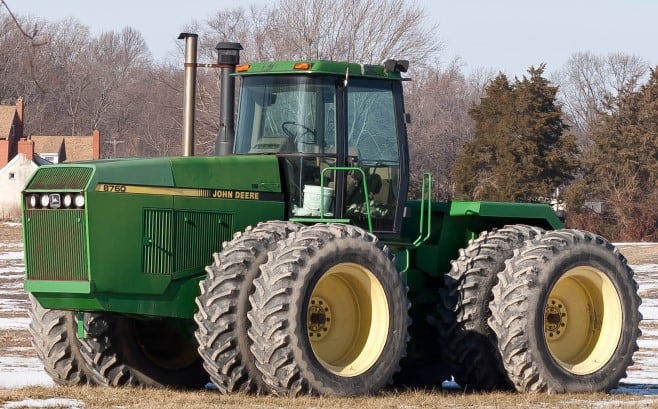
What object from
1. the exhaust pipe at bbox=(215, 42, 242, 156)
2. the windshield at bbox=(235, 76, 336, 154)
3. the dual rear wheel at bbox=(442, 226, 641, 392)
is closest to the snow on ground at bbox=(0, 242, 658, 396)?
the dual rear wheel at bbox=(442, 226, 641, 392)

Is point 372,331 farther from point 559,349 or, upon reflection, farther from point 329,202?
point 559,349

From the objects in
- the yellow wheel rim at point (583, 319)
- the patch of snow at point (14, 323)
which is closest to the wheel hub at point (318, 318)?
the yellow wheel rim at point (583, 319)

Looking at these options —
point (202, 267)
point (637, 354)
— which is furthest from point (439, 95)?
point (202, 267)

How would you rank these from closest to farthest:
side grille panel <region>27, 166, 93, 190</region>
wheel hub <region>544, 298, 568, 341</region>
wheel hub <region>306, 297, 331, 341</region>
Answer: side grille panel <region>27, 166, 93, 190</region> → wheel hub <region>306, 297, 331, 341</region> → wheel hub <region>544, 298, 568, 341</region>

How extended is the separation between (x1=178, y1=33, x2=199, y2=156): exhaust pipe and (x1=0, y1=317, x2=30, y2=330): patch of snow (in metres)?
7.55

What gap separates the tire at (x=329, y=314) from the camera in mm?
10445

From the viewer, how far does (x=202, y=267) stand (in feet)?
37.3

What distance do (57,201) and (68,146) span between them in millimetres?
82814

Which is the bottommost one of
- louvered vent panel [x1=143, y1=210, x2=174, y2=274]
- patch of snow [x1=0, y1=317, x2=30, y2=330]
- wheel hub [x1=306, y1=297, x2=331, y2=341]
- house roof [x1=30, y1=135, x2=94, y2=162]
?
patch of snow [x1=0, y1=317, x2=30, y2=330]

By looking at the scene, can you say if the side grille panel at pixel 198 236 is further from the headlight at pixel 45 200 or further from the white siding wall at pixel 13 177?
the white siding wall at pixel 13 177

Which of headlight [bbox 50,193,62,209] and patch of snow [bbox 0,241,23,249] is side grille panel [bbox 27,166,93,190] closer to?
headlight [bbox 50,193,62,209]

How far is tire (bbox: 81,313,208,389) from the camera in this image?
1169 cm

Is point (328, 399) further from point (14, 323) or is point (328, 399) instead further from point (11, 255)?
point (11, 255)

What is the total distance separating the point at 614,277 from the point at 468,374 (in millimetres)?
1785
